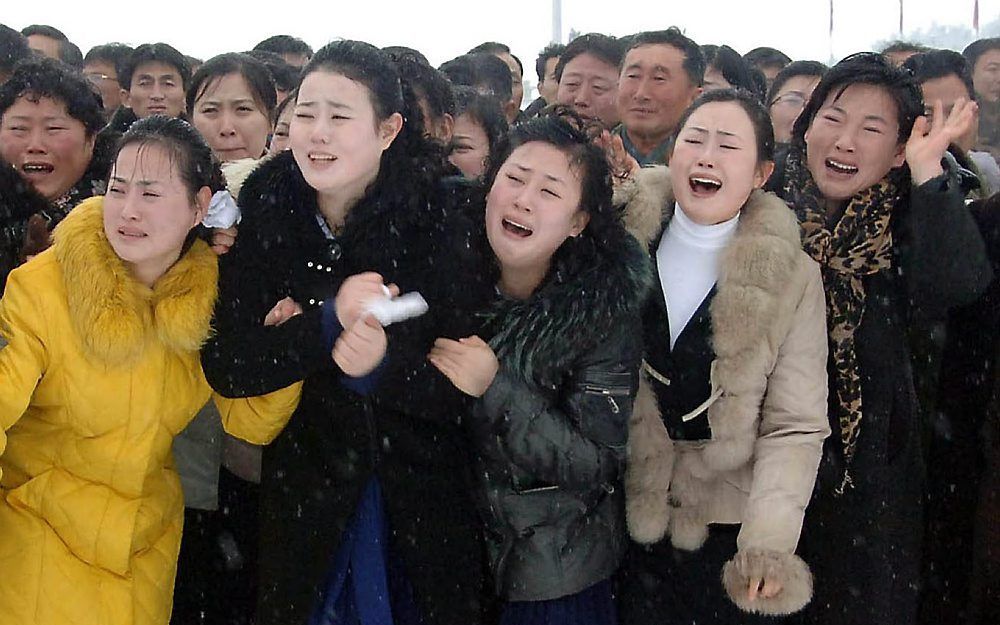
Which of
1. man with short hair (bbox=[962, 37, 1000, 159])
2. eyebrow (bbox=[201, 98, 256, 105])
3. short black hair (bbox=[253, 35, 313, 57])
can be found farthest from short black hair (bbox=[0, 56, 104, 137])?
man with short hair (bbox=[962, 37, 1000, 159])

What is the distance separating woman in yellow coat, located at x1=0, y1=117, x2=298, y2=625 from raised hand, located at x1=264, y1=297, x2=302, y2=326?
169mm

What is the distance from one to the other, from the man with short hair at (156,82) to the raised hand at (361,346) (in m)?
3.46

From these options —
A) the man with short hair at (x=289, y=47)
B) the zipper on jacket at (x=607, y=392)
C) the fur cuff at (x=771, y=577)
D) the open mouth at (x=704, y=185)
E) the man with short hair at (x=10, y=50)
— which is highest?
the man with short hair at (x=10, y=50)

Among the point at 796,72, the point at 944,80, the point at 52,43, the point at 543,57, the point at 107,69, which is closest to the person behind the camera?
the point at 944,80

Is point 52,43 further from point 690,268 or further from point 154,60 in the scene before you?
point 690,268

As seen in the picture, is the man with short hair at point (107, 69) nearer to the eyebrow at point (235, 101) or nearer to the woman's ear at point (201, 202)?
the eyebrow at point (235, 101)

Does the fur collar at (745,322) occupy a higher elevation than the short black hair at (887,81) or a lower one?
lower

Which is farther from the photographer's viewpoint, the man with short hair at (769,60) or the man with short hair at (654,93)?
the man with short hair at (769,60)

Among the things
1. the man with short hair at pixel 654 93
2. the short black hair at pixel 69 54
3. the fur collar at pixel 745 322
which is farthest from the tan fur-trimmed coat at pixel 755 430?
the short black hair at pixel 69 54

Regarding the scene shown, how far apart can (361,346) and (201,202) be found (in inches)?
27.0

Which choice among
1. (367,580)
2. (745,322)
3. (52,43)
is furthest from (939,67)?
(52,43)

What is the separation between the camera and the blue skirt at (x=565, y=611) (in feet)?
8.52

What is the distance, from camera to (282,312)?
96.2 inches

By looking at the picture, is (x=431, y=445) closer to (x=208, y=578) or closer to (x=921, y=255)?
(x=208, y=578)
